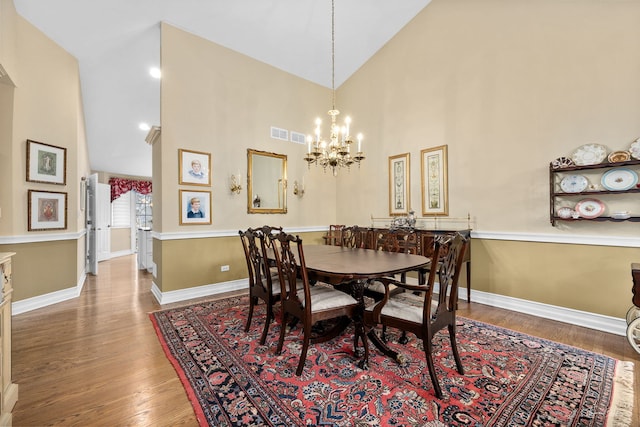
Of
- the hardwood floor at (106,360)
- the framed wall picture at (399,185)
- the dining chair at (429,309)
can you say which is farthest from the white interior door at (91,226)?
the dining chair at (429,309)

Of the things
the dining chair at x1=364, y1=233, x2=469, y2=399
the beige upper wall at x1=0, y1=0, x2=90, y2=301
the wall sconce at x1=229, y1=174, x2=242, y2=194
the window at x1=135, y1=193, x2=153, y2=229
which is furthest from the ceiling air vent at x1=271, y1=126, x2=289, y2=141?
the window at x1=135, y1=193, x2=153, y2=229

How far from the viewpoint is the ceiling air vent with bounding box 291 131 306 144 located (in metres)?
4.95

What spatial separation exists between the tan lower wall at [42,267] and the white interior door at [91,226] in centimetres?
183

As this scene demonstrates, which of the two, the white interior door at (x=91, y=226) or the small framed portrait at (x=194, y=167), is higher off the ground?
the small framed portrait at (x=194, y=167)

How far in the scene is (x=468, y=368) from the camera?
6.64 feet

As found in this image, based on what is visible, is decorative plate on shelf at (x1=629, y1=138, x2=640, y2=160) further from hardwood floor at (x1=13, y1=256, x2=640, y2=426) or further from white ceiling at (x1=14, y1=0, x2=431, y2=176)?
white ceiling at (x1=14, y1=0, x2=431, y2=176)

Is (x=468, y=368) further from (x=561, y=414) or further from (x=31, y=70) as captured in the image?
(x=31, y=70)

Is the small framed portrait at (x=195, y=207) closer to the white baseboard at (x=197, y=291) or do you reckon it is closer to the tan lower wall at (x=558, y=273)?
the white baseboard at (x=197, y=291)

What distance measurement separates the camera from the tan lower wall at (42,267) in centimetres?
327

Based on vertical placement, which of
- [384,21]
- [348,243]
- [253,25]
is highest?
[384,21]

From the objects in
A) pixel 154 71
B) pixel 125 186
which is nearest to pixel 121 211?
pixel 125 186

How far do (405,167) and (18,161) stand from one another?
16.3 ft

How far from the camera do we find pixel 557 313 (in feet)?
9.82

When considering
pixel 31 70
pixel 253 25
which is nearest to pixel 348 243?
pixel 253 25
